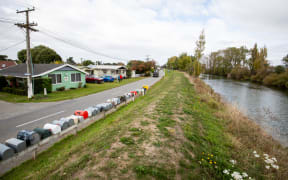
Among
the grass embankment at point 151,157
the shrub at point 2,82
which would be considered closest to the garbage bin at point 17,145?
the grass embankment at point 151,157

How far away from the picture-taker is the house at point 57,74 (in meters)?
17.7

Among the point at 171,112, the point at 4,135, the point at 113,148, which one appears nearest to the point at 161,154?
the point at 113,148

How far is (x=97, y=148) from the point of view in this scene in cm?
504

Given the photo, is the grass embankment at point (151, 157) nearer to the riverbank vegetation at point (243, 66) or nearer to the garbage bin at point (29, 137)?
the garbage bin at point (29, 137)

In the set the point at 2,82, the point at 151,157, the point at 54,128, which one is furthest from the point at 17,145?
the point at 2,82

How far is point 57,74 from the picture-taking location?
62.3 feet

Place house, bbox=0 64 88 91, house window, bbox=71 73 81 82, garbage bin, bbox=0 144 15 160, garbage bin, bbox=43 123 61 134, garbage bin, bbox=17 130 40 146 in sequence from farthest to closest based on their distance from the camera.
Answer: house window, bbox=71 73 81 82, house, bbox=0 64 88 91, garbage bin, bbox=43 123 61 134, garbage bin, bbox=17 130 40 146, garbage bin, bbox=0 144 15 160

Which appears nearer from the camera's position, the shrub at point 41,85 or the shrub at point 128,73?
the shrub at point 41,85

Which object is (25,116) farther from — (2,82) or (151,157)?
(2,82)

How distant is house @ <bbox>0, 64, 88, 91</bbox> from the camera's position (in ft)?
58.2

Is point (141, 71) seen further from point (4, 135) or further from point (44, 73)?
point (4, 135)

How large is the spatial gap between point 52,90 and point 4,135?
12810mm

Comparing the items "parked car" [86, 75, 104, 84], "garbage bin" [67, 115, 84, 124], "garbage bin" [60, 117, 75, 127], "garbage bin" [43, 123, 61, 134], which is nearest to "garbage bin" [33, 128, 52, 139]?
"garbage bin" [43, 123, 61, 134]

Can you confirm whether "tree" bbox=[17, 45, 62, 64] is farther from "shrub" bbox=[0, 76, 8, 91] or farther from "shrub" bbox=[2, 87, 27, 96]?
"shrub" bbox=[2, 87, 27, 96]
